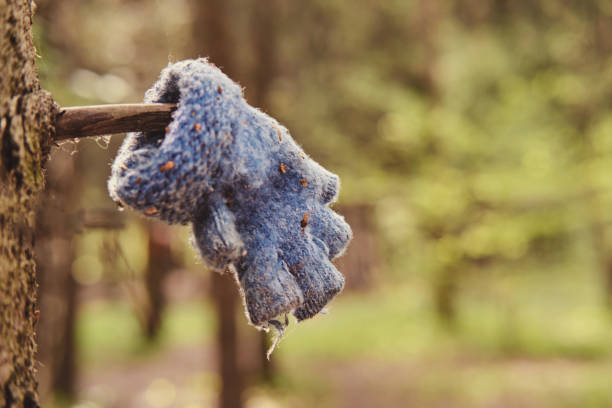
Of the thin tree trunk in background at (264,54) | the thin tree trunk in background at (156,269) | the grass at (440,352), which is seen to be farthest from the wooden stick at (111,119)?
the thin tree trunk in background at (156,269)

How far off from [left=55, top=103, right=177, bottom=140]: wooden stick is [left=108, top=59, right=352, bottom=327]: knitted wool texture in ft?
0.13

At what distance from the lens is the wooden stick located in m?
0.92

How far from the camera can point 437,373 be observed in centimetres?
829

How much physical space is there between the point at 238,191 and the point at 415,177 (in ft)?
26.6

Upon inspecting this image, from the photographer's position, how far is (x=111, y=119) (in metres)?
0.92

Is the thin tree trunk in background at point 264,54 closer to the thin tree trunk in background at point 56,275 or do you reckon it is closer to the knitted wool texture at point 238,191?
the thin tree trunk in background at point 56,275

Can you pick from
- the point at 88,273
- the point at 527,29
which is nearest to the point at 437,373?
the point at 527,29

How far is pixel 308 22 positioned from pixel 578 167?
6262 millimetres

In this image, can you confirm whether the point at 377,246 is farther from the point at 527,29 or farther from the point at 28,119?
the point at 28,119

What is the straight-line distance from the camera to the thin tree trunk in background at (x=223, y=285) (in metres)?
5.81

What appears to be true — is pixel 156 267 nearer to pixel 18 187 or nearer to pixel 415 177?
pixel 415 177

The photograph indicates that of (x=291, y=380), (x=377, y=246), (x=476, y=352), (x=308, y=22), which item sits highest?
(x=308, y=22)

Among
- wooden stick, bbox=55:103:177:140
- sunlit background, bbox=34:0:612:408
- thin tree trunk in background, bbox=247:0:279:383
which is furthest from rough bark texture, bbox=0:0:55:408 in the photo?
thin tree trunk in background, bbox=247:0:279:383

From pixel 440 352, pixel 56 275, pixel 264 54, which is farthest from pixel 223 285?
pixel 440 352
